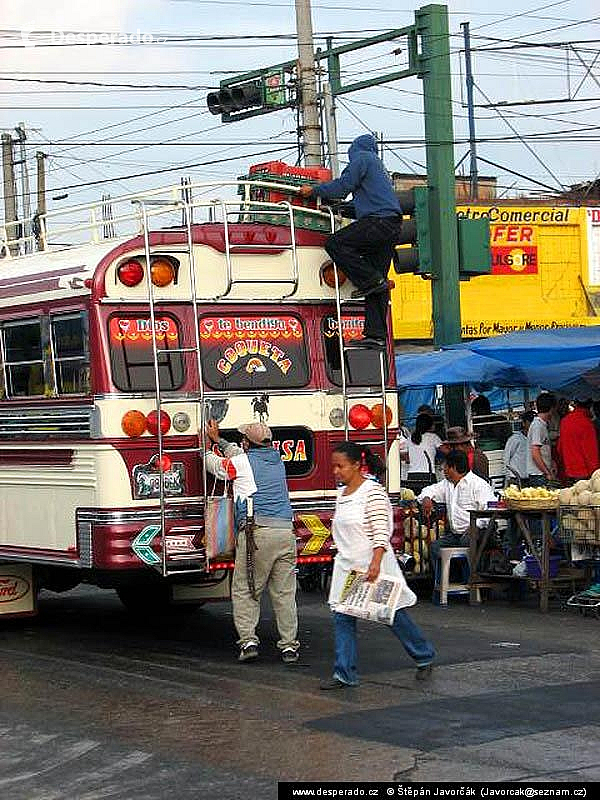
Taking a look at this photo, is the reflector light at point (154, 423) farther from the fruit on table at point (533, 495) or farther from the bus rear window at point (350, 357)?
the fruit on table at point (533, 495)

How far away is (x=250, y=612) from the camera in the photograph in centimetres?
1136

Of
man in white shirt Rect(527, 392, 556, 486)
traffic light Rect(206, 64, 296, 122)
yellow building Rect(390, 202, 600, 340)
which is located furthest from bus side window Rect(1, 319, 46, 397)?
yellow building Rect(390, 202, 600, 340)

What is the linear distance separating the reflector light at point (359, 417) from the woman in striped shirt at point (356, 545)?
2008 millimetres

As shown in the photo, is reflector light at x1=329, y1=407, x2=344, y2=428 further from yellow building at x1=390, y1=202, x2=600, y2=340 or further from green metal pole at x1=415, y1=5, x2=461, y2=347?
yellow building at x1=390, y1=202, x2=600, y2=340

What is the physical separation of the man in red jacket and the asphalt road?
255cm

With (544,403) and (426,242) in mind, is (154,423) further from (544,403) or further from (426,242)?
(426,242)

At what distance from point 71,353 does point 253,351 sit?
4.62 ft

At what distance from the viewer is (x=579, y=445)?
1619cm

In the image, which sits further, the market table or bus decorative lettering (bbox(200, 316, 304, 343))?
the market table

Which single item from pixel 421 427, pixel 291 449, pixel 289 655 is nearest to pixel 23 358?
pixel 291 449

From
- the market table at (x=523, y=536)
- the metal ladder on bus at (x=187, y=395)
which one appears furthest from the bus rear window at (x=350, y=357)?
the market table at (x=523, y=536)

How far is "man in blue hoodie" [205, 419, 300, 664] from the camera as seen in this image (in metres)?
11.2

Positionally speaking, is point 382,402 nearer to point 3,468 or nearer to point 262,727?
point 3,468

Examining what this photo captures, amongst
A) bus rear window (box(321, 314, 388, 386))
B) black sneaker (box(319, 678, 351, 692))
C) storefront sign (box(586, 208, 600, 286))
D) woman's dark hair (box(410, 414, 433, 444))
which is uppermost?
storefront sign (box(586, 208, 600, 286))
